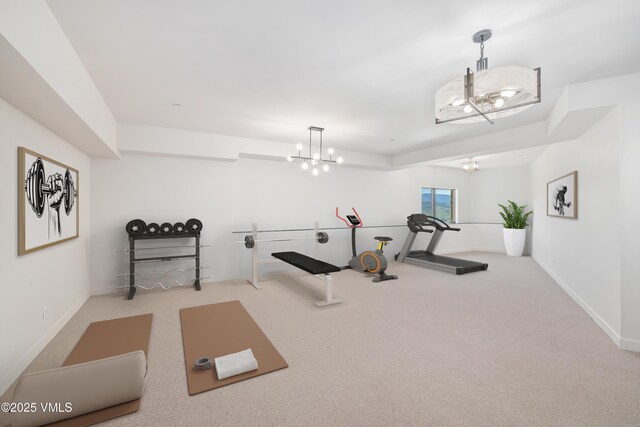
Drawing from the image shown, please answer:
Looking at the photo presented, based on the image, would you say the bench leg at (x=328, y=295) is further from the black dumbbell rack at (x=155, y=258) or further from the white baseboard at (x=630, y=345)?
the white baseboard at (x=630, y=345)

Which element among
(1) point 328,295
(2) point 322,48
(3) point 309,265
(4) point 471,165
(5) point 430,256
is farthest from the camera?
(4) point 471,165

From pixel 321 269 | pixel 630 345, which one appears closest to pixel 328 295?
pixel 321 269

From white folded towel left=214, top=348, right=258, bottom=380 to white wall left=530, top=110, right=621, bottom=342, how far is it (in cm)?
355

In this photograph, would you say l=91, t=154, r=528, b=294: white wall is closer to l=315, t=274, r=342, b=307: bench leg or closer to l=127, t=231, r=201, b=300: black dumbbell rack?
l=127, t=231, r=201, b=300: black dumbbell rack

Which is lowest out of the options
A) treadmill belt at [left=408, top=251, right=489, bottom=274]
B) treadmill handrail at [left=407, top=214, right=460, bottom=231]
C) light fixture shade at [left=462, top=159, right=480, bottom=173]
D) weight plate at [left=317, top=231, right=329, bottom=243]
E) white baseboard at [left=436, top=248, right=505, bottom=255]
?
white baseboard at [left=436, top=248, right=505, bottom=255]

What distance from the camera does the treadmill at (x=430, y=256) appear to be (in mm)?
6137

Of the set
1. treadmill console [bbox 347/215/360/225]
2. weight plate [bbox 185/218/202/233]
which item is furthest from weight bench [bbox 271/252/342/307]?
treadmill console [bbox 347/215/360/225]

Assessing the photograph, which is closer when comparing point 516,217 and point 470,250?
point 516,217

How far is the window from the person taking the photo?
8.71 meters

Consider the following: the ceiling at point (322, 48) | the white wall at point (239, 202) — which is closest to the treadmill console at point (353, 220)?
the white wall at point (239, 202)

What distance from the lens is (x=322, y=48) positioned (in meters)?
2.39

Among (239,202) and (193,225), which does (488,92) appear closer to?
(193,225)

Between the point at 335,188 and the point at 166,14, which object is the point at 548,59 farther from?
the point at 335,188

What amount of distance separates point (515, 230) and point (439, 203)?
2122 millimetres
